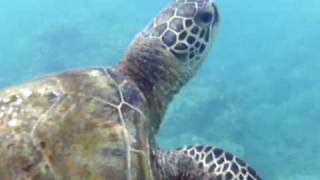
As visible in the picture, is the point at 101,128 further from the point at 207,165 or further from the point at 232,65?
the point at 232,65

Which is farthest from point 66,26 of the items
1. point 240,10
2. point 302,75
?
point 240,10

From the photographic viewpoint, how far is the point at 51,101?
2.77 m

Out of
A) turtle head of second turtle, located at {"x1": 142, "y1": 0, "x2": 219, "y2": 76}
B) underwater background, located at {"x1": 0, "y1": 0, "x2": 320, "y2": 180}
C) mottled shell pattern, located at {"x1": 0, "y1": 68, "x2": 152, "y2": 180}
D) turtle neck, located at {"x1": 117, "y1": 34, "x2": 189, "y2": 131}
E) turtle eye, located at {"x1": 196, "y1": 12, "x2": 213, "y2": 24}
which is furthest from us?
underwater background, located at {"x1": 0, "y1": 0, "x2": 320, "y2": 180}

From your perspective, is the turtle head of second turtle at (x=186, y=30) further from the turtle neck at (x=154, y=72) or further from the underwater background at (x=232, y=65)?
the underwater background at (x=232, y=65)

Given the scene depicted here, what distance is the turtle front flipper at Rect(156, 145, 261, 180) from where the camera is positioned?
351 centimetres

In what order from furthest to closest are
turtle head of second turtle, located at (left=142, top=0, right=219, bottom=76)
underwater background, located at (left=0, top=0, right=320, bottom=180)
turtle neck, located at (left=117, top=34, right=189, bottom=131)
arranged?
underwater background, located at (left=0, top=0, right=320, bottom=180) → turtle head of second turtle, located at (left=142, top=0, right=219, bottom=76) → turtle neck, located at (left=117, top=34, right=189, bottom=131)

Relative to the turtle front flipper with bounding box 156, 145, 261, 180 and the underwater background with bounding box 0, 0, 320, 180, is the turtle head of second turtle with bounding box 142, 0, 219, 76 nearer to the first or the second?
the turtle front flipper with bounding box 156, 145, 261, 180

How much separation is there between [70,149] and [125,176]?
0.33m

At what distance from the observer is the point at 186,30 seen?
3.93 meters

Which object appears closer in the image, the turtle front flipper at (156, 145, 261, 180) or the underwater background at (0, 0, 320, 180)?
the turtle front flipper at (156, 145, 261, 180)

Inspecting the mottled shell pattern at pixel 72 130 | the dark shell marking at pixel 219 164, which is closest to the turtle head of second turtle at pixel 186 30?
the dark shell marking at pixel 219 164

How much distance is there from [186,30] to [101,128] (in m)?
1.41

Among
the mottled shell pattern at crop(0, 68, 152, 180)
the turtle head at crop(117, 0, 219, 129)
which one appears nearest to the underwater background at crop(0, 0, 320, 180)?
the turtle head at crop(117, 0, 219, 129)

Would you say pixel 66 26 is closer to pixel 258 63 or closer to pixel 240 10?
pixel 258 63
